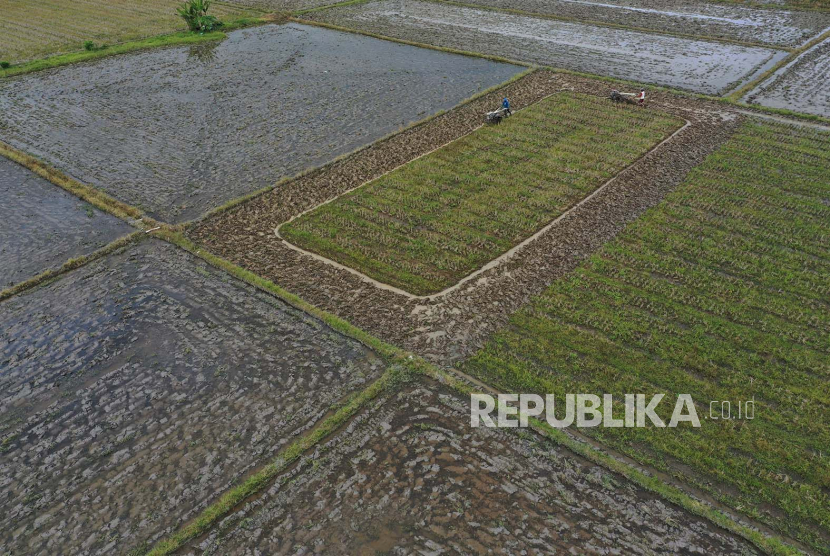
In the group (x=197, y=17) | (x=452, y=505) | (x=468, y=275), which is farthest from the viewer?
A: (x=197, y=17)

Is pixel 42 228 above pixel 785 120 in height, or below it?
below

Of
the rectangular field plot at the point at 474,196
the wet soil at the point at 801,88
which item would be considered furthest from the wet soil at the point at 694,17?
the rectangular field plot at the point at 474,196

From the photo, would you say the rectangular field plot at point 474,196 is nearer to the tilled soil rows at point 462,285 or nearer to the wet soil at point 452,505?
the tilled soil rows at point 462,285

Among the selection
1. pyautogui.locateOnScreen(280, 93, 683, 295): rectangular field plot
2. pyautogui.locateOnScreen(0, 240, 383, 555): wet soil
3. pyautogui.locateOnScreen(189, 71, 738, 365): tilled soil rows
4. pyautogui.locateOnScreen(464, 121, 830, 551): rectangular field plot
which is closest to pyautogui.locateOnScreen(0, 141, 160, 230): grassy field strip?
pyautogui.locateOnScreen(189, 71, 738, 365): tilled soil rows

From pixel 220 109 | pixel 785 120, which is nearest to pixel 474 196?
pixel 220 109

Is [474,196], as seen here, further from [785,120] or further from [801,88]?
[801,88]

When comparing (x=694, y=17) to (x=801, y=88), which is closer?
(x=801, y=88)

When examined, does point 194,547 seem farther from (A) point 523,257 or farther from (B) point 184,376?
(A) point 523,257
